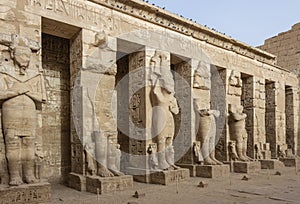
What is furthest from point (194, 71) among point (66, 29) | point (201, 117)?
point (66, 29)

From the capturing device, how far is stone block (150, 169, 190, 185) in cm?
711

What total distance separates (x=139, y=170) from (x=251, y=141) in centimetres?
581

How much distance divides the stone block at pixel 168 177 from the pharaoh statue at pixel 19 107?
3088 mm

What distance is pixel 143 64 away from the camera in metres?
7.93

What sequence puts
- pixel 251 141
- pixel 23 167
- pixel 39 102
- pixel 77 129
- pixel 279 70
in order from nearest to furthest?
pixel 23 167
pixel 39 102
pixel 77 129
pixel 251 141
pixel 279 70

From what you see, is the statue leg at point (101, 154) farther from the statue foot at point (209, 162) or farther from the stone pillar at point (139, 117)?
the statue foot at point (209, 162)

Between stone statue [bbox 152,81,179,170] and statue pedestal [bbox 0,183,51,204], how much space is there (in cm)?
307

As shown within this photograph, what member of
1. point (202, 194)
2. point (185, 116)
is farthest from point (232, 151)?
point (202, 194)

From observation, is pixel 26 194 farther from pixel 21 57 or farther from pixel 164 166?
pixel 164 166

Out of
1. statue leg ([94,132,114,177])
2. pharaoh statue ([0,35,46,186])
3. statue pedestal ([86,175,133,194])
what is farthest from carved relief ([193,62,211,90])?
pharaoh statue ([0,35,46,186])

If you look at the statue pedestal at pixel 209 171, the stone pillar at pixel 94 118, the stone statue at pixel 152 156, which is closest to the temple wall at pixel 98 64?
the stone pillar at pixel 94 118

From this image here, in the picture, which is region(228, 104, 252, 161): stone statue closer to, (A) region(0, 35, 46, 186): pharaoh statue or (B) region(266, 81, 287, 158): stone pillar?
(B) region(266, 81, 287, 158): stone pillar

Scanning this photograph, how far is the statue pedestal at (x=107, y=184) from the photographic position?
5.86 metres

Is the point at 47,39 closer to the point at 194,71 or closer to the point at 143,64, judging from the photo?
the point at 143,64
